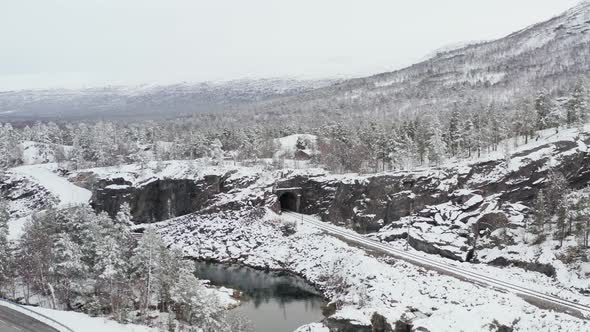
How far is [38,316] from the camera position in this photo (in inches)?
1592

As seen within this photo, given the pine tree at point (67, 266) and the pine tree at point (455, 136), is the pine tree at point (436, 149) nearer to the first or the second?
the pine tree at point (455, 136)

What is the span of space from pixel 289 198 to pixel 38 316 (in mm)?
52067

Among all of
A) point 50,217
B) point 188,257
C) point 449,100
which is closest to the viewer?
point 50,217

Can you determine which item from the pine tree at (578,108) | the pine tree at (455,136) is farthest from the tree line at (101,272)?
the pine tree at (578,108)

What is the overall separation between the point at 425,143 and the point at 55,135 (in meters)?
135

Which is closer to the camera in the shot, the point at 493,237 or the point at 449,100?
the point at 493,237

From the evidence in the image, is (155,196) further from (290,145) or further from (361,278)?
(361,278)

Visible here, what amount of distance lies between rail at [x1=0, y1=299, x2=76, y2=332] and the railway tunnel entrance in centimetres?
4772

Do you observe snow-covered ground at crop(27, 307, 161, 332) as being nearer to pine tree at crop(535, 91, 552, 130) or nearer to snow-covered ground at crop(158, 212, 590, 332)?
snow-covered ground at crop(158, 212, 590, 332)

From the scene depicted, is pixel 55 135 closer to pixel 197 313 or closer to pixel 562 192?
pixel 197 313

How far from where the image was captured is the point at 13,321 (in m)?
40.1

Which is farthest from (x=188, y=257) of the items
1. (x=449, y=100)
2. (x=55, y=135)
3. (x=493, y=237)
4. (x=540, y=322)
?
(x=449, y=100)

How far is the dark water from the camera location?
4919 centimetres

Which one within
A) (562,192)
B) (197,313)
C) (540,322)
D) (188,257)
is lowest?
(188,257)
